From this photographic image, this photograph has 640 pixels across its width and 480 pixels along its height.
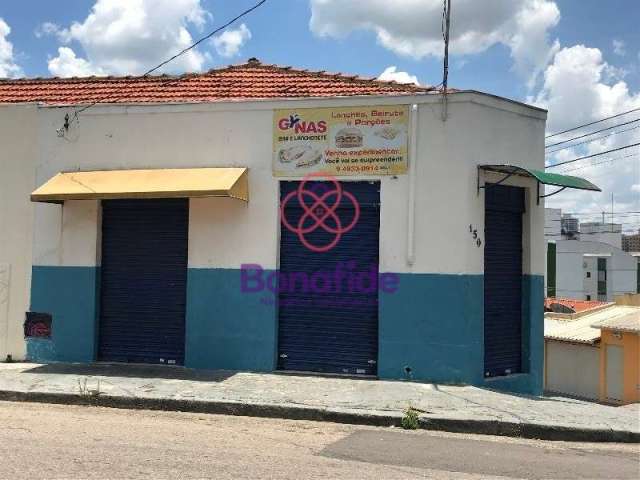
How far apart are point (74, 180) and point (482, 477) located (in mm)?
7594

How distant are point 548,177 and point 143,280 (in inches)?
258

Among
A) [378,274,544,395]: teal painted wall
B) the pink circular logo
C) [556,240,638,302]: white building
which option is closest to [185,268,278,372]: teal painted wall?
the pink circular logo

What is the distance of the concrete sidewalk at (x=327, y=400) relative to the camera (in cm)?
681

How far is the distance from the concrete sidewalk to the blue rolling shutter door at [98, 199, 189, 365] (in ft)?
2.27

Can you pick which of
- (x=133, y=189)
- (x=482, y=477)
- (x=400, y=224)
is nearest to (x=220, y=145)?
(x=133, y=189)

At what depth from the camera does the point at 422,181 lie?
29.3 ft

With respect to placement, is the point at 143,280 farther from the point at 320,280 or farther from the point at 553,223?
the point at 553,223

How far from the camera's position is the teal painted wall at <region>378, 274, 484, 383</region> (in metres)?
8.72

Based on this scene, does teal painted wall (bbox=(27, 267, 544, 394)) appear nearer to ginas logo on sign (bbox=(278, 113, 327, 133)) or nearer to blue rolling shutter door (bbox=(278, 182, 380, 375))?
blue rolling shutter door (bbox=(278, 182, 380, 375))

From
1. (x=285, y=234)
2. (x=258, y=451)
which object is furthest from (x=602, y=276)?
(x=258, y=451)

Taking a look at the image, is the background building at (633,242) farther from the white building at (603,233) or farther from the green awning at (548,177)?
the green awning at (548,177)

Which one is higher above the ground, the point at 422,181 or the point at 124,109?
the point at 124,109

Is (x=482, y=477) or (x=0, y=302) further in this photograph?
(x=0, y=302)

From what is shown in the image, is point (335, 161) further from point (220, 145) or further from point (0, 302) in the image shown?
point (0, 302)
